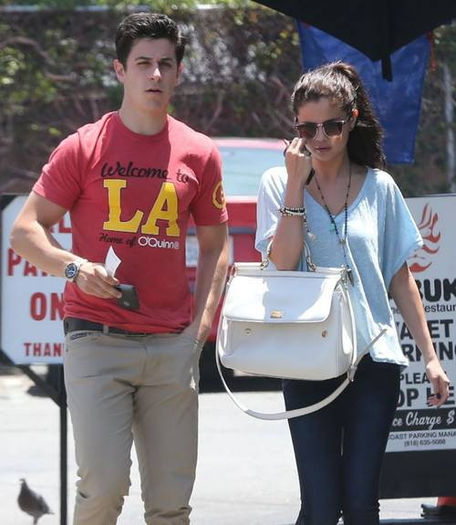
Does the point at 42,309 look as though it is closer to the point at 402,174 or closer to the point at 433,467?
the point at 433,467

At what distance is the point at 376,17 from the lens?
18.3 feet

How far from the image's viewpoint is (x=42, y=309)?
5.87 meters

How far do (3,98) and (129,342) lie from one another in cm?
899

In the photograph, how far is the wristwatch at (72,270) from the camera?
13.8ft

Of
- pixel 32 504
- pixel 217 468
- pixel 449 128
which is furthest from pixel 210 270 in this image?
pixel 449 128

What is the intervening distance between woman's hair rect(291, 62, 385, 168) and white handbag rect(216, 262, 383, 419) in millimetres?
533

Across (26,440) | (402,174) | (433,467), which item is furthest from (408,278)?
(402,174)

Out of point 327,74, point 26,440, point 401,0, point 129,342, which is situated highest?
point 401,0

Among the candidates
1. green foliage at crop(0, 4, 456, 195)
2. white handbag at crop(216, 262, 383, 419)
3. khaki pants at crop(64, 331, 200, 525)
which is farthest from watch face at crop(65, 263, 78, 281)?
green foliage at crop(0, 4, 456, 195)

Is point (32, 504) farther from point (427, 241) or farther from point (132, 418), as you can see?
point (427, 241)

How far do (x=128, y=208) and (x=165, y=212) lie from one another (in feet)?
0.42

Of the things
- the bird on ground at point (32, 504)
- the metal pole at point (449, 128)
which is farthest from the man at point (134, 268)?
the metal pole at point (449, 128)

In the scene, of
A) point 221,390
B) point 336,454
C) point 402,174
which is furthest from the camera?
point 402,174

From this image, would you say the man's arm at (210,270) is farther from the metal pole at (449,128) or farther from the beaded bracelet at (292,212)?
the metal pole at (449,128)
